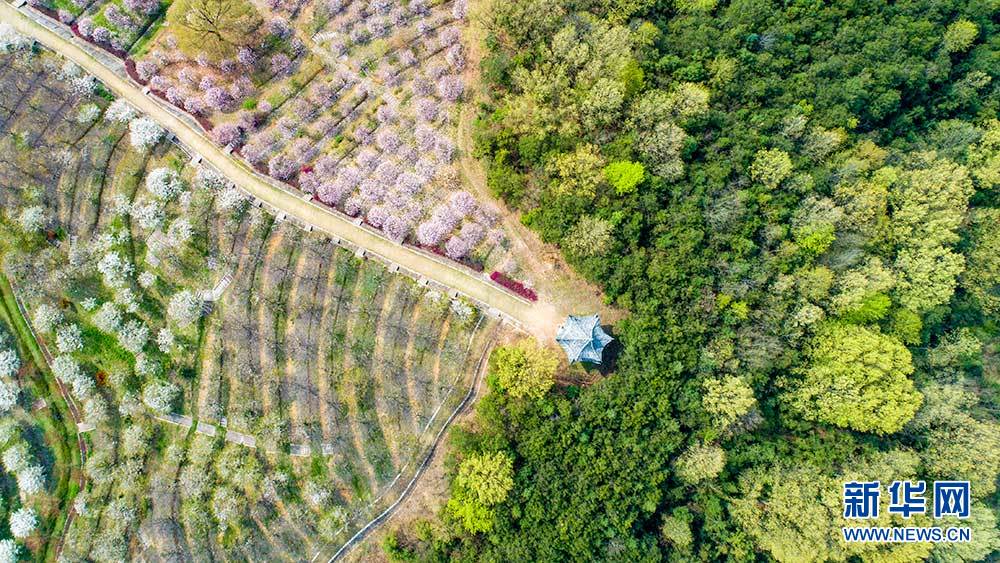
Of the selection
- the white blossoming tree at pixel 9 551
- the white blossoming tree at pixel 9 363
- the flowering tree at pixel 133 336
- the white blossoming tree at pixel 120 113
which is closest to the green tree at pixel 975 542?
the flowering tree at pixel 133 336

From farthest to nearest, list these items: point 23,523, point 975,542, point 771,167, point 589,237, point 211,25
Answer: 1. point 211,25
2. point 23,523
3. point 771,167
4. point 975,542
5. point 589,237

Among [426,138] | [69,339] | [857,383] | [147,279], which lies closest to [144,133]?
[147,279]

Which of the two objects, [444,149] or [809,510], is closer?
[809,510]

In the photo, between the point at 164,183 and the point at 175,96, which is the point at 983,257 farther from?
the point at 175,96

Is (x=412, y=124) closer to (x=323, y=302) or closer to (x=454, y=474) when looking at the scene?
(x=323, y=302)

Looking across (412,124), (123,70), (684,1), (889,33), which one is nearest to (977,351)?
(889,33)

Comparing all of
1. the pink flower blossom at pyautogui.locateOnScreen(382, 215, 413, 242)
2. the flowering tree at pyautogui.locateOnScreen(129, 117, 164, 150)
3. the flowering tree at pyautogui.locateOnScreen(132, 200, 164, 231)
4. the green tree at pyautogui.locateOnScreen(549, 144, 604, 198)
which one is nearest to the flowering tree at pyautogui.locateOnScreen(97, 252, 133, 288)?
the flowering tree at pyautogui.locateOnScreen(132, 200, 164, 231)

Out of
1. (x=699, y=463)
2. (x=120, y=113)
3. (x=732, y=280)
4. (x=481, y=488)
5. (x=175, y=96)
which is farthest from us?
(x=175, y=96)

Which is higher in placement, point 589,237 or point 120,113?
point 120,113

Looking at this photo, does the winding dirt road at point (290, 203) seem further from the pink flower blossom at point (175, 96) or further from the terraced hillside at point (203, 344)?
the terraced hillside at point (203, 344)
